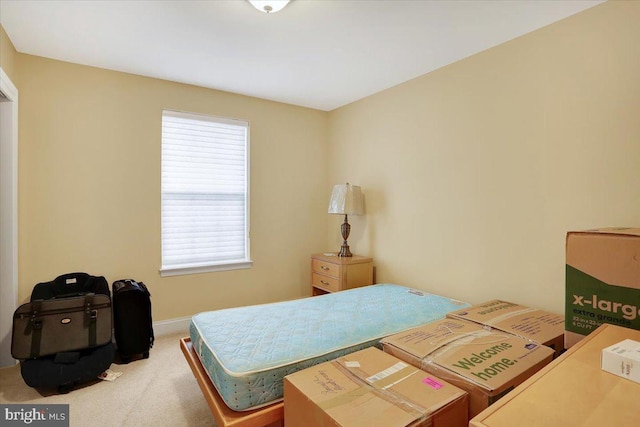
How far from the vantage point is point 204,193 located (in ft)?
11.2

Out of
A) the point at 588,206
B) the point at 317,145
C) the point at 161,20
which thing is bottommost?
the point at 588,206

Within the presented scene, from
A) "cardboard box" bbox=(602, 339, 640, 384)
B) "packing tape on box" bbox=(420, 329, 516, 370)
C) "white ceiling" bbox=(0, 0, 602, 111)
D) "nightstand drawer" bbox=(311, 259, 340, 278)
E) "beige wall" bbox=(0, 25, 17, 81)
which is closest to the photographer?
"cardboard box" bbox=(602, 339, 640, 384)

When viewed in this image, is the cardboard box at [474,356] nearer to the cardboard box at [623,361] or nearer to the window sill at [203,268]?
the cardboard box at [623,361]

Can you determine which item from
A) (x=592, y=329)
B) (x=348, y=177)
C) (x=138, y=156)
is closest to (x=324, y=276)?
(x=348, y=177)

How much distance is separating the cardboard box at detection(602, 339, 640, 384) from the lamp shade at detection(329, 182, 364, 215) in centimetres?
256

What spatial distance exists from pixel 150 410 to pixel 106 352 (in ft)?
2.14

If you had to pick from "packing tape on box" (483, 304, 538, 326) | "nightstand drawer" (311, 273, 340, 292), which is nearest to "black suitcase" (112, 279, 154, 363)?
"nightstand drawer" (311, 273, 340, 292)

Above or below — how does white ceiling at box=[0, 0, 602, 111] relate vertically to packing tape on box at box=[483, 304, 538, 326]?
above

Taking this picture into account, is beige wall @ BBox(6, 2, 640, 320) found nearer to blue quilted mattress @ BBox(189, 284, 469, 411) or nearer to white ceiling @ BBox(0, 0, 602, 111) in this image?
white ceiling @ BBox(0, 0, 602, 111)

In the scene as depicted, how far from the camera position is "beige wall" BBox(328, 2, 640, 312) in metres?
1.92

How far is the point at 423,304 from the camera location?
248 centimetres

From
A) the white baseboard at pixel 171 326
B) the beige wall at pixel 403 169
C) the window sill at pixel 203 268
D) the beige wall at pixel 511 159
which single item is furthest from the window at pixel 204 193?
the beige wall at pixel 511 159

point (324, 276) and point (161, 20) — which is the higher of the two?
point (161, 20)

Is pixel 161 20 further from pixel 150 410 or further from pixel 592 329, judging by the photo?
pixel 592 329
